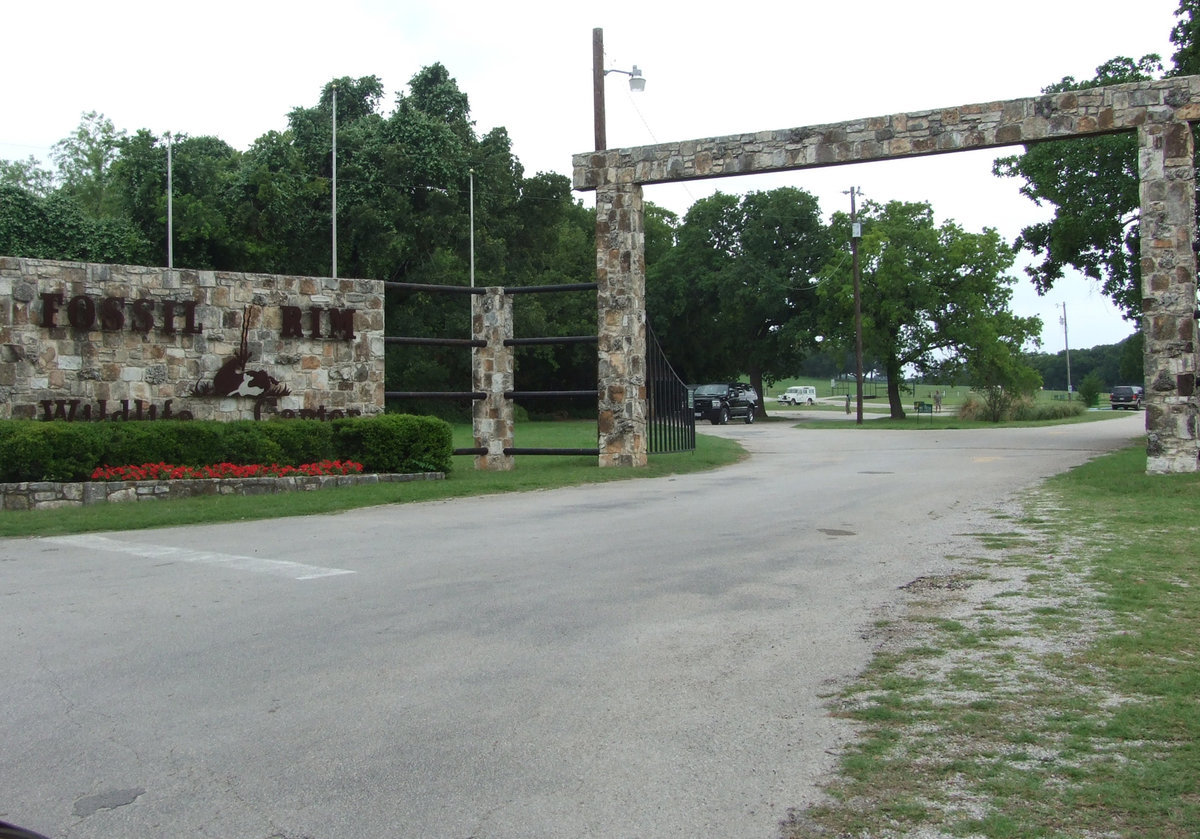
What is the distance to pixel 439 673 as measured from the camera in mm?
5117

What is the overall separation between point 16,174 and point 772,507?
63969mm

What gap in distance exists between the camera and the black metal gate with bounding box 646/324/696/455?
733 inches

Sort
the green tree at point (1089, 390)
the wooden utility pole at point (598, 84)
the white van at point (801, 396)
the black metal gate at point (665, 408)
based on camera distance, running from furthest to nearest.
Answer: the white van at point (801, 396)
the green tree at point (1089, 390)
the wooden utility pole at point (598, 84)
the black metal gate at point (665, 408)

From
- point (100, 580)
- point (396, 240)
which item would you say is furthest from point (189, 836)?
point (396, 240)

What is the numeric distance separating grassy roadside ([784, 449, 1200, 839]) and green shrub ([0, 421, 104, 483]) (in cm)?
1048

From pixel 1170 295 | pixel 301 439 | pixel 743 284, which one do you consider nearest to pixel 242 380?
pixel 301 439

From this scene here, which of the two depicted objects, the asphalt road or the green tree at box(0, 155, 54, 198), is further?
the green tree at box(0, 155, 54, 198)

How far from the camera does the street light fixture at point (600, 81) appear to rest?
19.2 m

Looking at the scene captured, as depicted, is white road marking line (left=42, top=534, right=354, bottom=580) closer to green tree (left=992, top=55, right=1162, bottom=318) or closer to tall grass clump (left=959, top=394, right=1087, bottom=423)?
green tree (left=992, top=55, right=1162, bottom=318)

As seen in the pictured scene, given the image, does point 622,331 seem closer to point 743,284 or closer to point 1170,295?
point 1170,295

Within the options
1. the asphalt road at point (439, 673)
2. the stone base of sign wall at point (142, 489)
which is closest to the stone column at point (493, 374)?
the stone base of sign wall at point (142, 489)

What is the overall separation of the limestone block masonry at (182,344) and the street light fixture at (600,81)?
5.22m

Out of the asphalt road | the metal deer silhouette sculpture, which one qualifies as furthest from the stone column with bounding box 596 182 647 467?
the asphalt road

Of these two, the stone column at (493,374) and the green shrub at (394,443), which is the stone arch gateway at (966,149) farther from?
the green shrub at (394,443)
